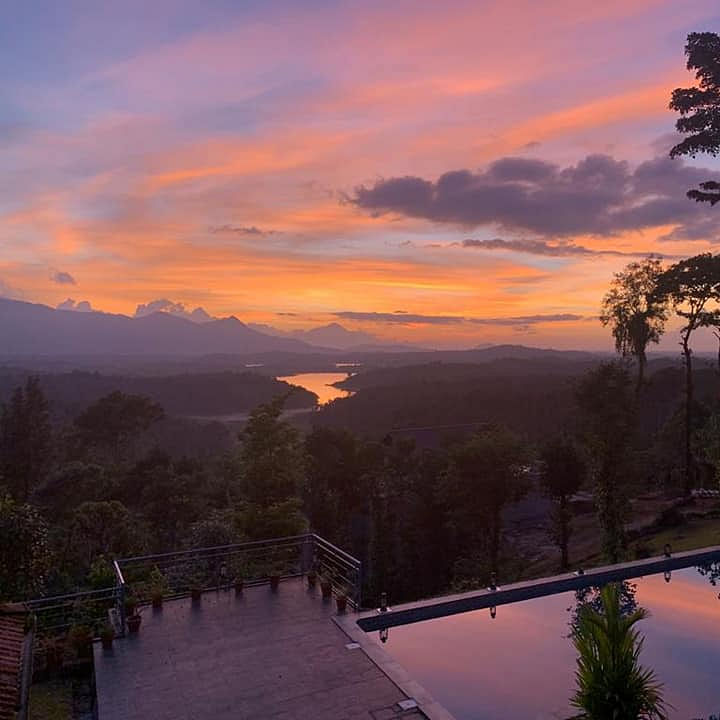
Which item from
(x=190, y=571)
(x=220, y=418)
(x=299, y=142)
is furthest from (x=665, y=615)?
(x=220, y=418)

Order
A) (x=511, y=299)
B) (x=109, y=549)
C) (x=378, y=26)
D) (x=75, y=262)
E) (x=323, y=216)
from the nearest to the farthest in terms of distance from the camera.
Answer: (x=378, y=26) → (x=109, y=549) → (x=323, y=216) → (x=75, y=262) → (x=511, y=299)

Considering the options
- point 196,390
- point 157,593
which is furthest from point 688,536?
point 196,390

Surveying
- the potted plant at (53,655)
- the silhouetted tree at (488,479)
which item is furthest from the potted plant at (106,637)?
the silhouetted tree at (488,479)

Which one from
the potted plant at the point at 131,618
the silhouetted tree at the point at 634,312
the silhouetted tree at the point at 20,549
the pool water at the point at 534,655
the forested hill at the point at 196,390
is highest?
the silhouetted tree at the point at 634,312

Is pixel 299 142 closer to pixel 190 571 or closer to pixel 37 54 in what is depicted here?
pixel 37 54

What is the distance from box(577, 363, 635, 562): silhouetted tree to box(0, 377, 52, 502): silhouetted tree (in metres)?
26.6

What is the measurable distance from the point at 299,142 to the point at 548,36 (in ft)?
23.6

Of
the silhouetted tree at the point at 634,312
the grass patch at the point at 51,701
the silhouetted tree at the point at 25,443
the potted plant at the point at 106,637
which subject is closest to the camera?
the grass patch at the point at 51,701

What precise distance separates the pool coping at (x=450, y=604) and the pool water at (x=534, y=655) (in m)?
0.16

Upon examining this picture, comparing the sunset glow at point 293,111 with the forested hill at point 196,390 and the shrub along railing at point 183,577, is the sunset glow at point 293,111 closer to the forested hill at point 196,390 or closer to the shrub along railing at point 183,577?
the shrub along railing at point 183,577

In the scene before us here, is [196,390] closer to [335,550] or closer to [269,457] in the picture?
[269,457]

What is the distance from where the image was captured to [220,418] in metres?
101

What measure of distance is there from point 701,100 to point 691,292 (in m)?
7.26

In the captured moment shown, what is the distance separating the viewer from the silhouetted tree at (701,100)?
1705cm
